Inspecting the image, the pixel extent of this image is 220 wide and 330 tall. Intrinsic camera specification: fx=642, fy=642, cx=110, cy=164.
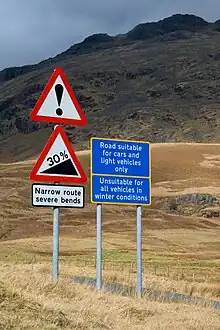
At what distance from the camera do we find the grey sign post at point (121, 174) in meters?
10.9

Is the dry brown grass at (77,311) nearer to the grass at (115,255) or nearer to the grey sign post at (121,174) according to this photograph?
the grass at (115,255)

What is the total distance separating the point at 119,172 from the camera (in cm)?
1110

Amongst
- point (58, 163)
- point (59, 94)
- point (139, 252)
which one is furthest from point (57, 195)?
point (139, 252)

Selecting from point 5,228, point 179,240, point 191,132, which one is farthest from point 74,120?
point 191,132

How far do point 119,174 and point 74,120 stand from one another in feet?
7.31

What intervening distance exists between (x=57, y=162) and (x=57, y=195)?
0.47 meters

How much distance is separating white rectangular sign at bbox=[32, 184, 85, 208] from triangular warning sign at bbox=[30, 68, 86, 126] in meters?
0.93

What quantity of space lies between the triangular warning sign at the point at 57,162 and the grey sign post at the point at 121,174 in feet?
5.41

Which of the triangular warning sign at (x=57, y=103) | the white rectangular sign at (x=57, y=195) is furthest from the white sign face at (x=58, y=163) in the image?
the triangular warning sign at (x=57, y=103)

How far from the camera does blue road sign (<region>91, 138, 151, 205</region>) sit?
→ 1088 cm

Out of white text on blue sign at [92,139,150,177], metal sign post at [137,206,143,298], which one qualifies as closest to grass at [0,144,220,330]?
metal sign post at [137,206,143,298]

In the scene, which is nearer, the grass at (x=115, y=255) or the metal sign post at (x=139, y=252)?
the grass at (x=115, y=255)

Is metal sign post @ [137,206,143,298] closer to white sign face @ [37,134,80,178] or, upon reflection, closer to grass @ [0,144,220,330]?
grass @ [0,144,220,330]

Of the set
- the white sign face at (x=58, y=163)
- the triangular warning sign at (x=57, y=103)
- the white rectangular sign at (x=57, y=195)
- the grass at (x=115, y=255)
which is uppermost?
the triangular warning sign at (x=57, y=103)
